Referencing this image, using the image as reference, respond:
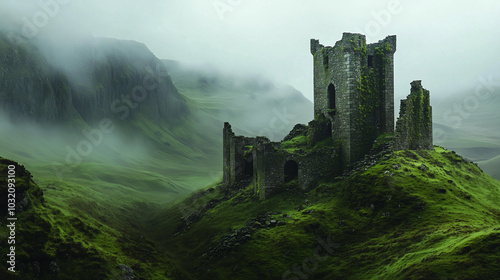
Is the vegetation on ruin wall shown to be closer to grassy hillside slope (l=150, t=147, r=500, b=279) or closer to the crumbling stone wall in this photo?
the crumbling stone wall

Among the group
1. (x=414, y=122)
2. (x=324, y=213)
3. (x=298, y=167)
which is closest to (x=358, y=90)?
(x=414, y=122)

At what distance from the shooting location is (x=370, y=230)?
42.0 metres

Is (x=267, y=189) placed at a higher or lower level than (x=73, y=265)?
higher

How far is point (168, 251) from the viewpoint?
5562 cm

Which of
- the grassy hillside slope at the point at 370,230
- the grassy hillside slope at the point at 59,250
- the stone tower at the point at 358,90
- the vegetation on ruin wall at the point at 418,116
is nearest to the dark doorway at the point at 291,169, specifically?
the grassy hillside slope at the point at 370,230

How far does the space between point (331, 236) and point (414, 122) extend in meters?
25.8

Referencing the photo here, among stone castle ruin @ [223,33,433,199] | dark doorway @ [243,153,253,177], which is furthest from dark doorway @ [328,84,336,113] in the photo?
dark doorway @ [243,153,253,177]

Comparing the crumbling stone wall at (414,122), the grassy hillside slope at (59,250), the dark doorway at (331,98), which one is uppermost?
the dark doorway at (331,98)

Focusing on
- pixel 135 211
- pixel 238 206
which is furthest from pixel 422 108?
pixel 135 211

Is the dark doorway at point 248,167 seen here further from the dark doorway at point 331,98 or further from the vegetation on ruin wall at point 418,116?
the vegetation on ruin wall at point 418,116

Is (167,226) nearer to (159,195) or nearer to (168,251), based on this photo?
(168,251)

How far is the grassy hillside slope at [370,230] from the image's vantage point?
31.1 metres

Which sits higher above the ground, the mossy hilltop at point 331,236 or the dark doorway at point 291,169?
the dark doorway at point 291,169

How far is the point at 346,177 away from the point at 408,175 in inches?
338
